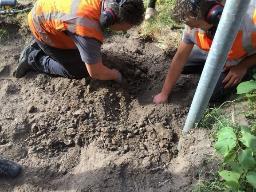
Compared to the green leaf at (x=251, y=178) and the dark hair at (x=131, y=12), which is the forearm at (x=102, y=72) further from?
the green leaf at (x=251, y=178)

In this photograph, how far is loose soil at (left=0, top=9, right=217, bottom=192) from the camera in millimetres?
2957

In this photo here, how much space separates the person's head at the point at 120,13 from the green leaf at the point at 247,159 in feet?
4.09

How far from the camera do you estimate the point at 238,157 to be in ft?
→ 8.55

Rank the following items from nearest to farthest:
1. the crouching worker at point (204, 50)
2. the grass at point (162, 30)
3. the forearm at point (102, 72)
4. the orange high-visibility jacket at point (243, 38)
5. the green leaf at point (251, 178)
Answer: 1. the green leaf at point (251, 178)
2. the crouching worker at point (204, 50)
3. the orange high-visibility jacket at point (243, 38)
4. the forearm at point (102, 72)
5. the grass at point (162, 30)

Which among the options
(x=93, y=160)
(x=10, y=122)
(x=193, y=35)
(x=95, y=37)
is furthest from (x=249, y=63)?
(x=10, y=122)

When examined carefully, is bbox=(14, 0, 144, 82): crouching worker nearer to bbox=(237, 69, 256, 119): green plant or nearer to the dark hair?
the dark hair

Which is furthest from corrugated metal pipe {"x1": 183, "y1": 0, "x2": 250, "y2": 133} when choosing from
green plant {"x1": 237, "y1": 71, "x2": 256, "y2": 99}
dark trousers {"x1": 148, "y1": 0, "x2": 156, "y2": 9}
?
dark trousers {"x1": 148, "y1": 0, "x2": 156, "y2": 9}

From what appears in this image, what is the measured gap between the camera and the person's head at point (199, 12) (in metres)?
2.77

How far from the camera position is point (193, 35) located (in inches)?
133

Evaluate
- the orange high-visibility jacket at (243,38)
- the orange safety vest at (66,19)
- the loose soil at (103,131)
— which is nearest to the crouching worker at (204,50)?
the orange high-visibility jacket at (243,38)

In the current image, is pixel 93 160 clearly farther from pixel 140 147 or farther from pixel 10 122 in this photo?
pixel 10 122

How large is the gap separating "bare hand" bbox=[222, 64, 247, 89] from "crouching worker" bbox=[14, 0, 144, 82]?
0.89 meters

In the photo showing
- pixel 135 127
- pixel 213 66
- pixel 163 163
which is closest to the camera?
pixel 213 66

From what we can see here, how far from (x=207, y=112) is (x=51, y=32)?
146cm
